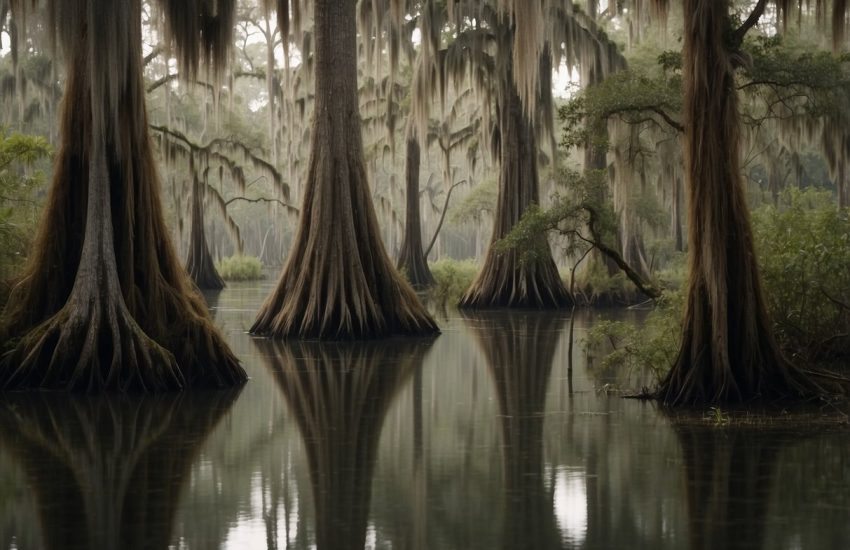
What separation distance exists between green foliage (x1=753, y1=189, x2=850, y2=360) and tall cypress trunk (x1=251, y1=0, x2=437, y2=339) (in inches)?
269

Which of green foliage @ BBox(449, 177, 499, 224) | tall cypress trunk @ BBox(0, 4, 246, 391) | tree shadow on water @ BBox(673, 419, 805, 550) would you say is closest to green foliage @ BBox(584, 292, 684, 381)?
tree shadow on water @ BBox(673, 419, 805, 550)

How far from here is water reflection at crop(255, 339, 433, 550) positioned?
21.1 ft

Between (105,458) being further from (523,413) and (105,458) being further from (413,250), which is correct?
(413,250)

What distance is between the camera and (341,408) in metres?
10.8

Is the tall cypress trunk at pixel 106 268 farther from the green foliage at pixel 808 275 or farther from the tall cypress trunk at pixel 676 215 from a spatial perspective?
the tall cypress trunk at pixel 676 215

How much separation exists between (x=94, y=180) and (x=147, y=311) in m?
1.39

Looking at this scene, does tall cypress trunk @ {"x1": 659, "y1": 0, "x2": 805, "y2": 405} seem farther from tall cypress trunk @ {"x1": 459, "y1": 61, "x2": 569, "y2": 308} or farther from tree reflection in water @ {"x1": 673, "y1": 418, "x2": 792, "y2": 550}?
tall cypress trunk @ {"x1": 459, "y1": 61, "x2": 569, "y2": 308}

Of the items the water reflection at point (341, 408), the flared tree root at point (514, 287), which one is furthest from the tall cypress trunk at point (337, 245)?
the flared tree root at point (514, 287)

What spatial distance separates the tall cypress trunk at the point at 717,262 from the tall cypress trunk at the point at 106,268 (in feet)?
15.6

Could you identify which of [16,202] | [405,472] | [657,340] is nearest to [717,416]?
[657,340]

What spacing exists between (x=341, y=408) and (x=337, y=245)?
7.24m

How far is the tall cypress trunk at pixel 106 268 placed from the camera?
11.5 meters

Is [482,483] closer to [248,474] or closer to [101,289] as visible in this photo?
[248,474]

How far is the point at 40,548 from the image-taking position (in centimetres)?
574
